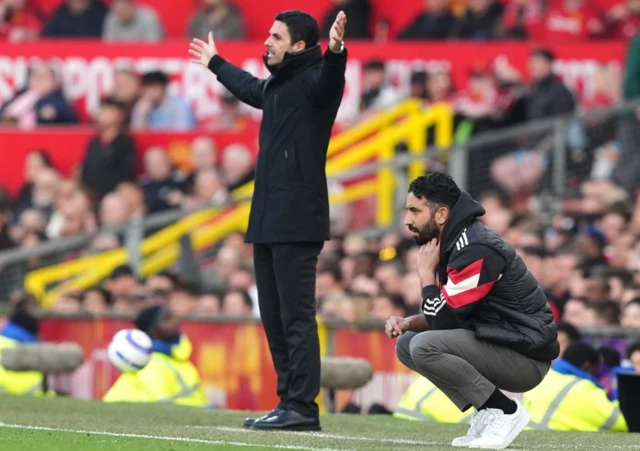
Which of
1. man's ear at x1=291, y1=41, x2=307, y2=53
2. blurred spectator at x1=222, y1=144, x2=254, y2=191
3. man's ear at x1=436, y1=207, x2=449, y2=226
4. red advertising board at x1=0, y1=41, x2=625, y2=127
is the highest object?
red advertising board at x1=0, y1=41, x2=625, y2=127

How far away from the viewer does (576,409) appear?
9.98 m

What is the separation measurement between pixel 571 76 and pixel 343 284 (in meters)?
4.79

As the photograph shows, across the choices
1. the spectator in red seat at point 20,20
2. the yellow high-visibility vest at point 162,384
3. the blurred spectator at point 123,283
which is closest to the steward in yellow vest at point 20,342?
the yellow high-visibility vest at point 162,384

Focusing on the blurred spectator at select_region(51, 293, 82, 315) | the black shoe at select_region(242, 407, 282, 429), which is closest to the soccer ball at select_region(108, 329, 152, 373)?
the black shoe at select_region(242, 407, 282, 429)

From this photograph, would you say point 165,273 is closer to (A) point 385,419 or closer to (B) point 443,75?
(B) point 443,75

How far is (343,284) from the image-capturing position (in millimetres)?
14562

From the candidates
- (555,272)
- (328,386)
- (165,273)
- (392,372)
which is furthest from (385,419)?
(165,273)

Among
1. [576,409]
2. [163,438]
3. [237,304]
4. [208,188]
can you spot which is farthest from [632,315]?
[208,188]

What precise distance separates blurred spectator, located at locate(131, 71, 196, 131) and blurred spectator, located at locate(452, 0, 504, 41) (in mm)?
3237

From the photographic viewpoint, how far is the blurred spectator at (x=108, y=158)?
17094mm

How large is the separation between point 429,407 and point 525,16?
8990mm

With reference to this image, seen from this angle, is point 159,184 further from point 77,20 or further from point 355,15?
point 77,20

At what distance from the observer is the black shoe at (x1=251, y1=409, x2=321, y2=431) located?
8.42 m

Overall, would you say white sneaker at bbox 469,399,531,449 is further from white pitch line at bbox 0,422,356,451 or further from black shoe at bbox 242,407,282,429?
black shoe at bbox 242,407,282,429
